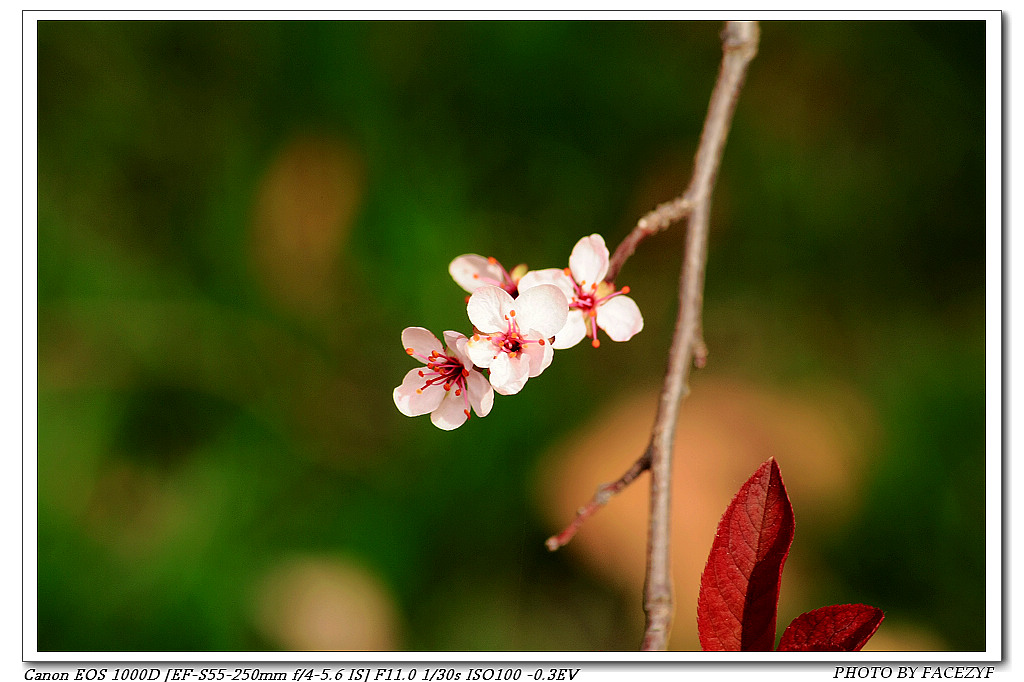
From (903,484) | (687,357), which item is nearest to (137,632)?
(687,357)

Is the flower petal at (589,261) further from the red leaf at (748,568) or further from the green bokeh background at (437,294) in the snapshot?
the green bokeh background at (437,294)

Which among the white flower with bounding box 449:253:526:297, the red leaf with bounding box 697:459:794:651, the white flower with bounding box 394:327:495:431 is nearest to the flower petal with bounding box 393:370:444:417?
the white flower with bounding box 394:327:495:431

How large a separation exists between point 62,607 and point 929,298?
113cm

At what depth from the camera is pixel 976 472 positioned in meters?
0.71

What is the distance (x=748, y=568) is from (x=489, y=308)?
0.27 m

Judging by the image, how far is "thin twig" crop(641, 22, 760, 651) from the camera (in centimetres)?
50

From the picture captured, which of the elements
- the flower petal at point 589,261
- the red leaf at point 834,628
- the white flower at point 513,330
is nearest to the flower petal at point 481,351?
the white flower at point 513,330

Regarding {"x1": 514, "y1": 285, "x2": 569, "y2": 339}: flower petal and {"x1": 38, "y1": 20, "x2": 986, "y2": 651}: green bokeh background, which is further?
{"x1": 38, "y1": 20, "x2": 986, "y2": 651}: green bokeh background

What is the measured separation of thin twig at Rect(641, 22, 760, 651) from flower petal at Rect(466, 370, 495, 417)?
135mm

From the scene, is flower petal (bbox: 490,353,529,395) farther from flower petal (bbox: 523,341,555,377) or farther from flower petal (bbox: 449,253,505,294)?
flower petal (bbox: 449,253,505,294)

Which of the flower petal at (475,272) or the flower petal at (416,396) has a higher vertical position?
the flower petal at (475,272)

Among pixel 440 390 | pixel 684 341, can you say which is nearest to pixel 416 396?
pixel 440 390

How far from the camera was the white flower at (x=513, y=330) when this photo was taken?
48cm
